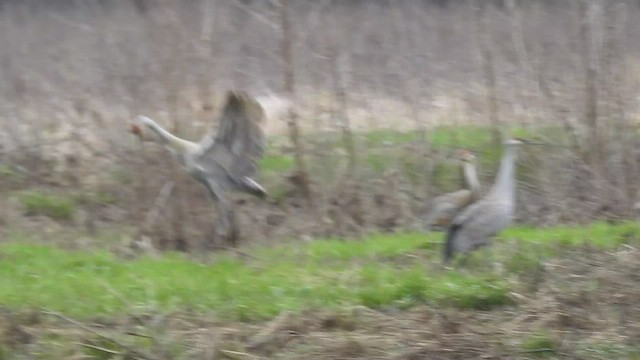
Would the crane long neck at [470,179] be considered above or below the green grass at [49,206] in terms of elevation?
below

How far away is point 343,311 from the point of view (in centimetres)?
870

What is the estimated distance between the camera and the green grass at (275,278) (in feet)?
29.5

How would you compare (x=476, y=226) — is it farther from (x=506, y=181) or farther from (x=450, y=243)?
(x=506, y=181)

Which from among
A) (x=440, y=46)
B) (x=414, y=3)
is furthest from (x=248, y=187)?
(x=414, y=3)

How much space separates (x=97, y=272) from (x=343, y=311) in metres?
2.83

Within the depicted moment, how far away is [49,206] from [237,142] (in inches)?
134

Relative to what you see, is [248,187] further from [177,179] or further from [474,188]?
[474,188]

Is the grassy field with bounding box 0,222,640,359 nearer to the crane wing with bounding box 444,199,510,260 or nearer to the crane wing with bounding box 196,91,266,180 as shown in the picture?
the crane wing with bounding box 444,199,510,260

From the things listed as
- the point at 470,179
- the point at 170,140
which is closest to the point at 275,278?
the point at 470,179

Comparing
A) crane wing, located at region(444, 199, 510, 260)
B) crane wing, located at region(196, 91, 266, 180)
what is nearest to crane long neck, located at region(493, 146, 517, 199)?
crane wing, located at region(444, 199, 510, 260)

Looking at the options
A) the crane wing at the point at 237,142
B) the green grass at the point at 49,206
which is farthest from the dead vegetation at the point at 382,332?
the green grass at the point at 49,206

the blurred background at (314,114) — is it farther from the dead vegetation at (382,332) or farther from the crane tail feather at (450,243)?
the dead vegetation at (382,332)

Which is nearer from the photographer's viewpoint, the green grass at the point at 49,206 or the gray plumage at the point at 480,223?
the gray plumage at the point at 480,223

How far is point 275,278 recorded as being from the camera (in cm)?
975
